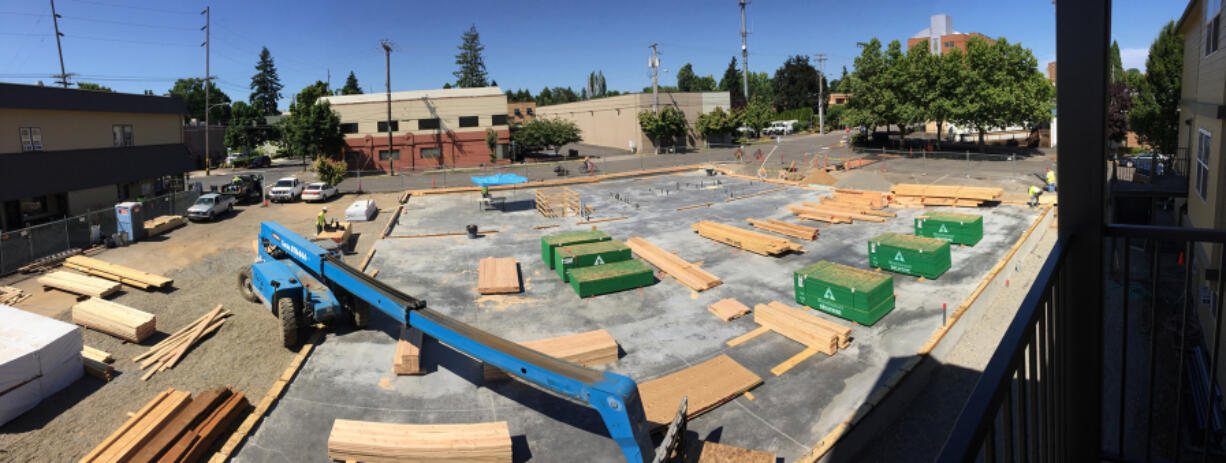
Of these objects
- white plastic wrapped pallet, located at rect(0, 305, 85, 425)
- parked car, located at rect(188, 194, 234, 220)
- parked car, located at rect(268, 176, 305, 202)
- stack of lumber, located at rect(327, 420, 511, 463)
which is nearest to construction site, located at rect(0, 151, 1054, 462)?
stack of lumber, located at rect(327, 420, 511, 463)

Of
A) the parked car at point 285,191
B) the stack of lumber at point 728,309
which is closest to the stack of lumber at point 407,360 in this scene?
the stack of lumber at point 728,309

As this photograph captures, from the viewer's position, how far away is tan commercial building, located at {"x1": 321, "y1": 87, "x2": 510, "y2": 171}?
65.6m

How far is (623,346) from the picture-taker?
16.5 metres

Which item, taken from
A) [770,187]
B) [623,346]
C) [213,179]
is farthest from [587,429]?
[213,179]

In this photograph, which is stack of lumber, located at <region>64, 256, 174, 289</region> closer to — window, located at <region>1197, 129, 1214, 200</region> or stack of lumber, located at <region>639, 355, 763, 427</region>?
stack of lumber, located at <region>639, 355, 763, 427</region>

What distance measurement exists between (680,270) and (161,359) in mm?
15864

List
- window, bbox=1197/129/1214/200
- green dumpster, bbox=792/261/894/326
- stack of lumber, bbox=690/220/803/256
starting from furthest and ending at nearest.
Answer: stack of lumber, bbox=690/220/803/256, green dumpster, bbox=792/261/894/326, window, bbox=1197/129/1214/200

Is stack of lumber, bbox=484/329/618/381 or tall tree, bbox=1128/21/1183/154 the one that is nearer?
stack of lumber, bbox=484/329/618/381

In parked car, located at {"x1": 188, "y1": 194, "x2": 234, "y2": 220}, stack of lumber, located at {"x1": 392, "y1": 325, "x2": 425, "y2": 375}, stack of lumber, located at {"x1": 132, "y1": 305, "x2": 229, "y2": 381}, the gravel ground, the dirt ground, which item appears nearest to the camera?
the gravel ground

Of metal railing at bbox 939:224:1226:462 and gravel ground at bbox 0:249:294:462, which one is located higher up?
metal railing at bbox 939:224:1226:462

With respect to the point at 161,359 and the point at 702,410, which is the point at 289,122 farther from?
the point at 702,410

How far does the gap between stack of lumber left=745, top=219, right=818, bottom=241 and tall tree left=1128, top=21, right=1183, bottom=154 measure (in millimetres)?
20261

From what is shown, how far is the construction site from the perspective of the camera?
38.7 feet

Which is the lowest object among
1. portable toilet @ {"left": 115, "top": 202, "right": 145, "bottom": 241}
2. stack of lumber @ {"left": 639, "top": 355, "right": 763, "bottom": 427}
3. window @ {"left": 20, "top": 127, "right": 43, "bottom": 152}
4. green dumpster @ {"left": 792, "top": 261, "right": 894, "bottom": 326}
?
stack of lumber @ {"left": 639, "top": 355, "right": 763, "bottom": 427}
